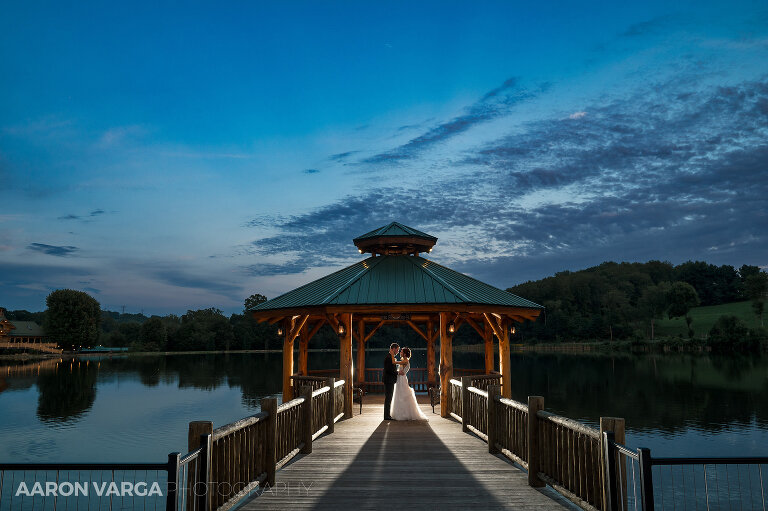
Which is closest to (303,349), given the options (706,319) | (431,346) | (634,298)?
(431,346)

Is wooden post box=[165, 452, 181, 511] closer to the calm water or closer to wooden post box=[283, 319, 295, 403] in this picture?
wooden post box=[283, 319, 295, 403]

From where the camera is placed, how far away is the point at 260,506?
6.46 m

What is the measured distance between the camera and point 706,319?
10088 cm

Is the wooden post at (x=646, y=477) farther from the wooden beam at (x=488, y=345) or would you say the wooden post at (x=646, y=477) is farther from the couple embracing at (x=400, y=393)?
the wooden beam at (x=488, y=345)

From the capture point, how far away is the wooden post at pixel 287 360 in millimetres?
15242

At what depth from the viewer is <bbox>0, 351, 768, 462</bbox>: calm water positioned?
993 inches

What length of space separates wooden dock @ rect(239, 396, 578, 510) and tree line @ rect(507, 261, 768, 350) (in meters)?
76.7

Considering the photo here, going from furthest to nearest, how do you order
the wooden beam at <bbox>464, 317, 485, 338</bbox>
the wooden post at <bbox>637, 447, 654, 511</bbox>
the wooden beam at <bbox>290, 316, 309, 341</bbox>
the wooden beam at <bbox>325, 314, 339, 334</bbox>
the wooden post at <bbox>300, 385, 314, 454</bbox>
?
the wooden beam at <bbox>464, 317, 485, 338</bbox> < the wooden beam at <bbox>290, 316, 309, 341</bbox> < the wooden beam at <bbox>325, 314, 339, 334</bbox> < the wooden post at <bbox>300, 385, 314, 454</bbox> < the wooden post at <bbox>637, 447, 654, 511</bbox>

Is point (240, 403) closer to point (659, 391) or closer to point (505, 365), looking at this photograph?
point (505, 365)

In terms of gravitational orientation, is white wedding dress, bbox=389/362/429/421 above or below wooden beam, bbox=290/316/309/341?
below

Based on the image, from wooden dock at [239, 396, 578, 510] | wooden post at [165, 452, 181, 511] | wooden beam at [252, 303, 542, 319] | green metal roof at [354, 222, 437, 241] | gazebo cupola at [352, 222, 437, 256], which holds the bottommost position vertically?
wooden dock at [239, 396, 578, 510]

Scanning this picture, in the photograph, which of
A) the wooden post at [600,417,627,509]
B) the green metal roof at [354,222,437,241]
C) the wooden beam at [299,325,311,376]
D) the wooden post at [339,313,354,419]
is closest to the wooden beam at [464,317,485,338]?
the green metal roof at [354,222,437,241]

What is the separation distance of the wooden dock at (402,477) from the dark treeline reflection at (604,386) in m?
21.2

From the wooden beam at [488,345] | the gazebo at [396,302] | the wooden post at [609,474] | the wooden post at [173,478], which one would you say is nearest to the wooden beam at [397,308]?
the gazebo at [396,302]
